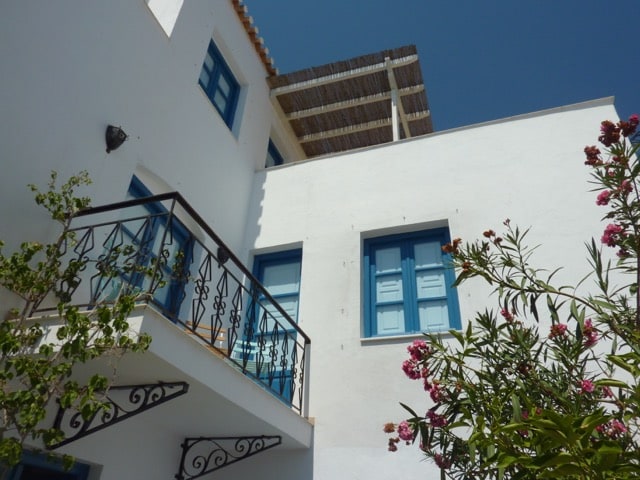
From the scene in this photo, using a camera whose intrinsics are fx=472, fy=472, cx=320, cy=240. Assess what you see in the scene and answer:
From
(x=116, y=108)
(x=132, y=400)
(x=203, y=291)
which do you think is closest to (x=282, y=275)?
(x=203, y=291)

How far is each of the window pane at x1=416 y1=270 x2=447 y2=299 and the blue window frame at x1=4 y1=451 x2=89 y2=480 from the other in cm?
364

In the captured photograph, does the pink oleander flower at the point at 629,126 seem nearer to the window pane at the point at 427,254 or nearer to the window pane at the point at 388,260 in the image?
the window pane at the point at 427,254

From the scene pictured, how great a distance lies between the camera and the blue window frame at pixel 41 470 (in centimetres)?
321

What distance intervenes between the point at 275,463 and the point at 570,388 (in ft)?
9.78

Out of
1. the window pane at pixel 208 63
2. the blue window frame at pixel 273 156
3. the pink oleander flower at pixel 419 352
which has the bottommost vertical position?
the pink oleander flower at pixel 419 352

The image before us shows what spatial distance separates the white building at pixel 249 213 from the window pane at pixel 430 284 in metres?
0.02

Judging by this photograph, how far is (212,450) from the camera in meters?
4.72

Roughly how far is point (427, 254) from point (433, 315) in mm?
830

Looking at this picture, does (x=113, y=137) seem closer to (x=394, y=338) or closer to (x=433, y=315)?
(x=394, y=338)

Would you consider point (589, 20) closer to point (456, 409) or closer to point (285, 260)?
point (285, 260)

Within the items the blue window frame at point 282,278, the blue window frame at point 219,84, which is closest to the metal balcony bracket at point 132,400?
the blue window frame at point 282,278

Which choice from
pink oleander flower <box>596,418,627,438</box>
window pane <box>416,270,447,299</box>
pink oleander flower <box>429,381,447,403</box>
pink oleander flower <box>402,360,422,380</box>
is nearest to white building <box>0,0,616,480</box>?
window pane <box>416,270,447,299</box>

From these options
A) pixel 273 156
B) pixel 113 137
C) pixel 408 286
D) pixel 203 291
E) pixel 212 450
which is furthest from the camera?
pixel 273 156

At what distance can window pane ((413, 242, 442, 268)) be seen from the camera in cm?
561
